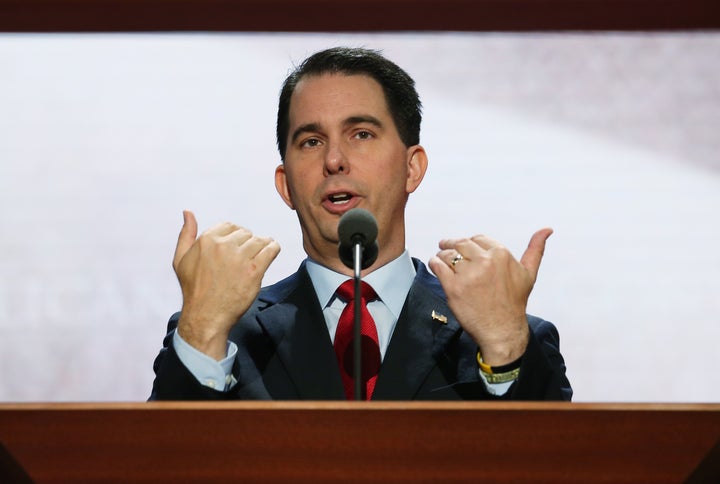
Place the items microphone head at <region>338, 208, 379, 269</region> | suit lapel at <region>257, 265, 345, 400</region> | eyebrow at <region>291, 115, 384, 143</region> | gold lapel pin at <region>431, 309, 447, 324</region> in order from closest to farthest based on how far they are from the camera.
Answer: microphone head at <region>338, 208, 379, 269</region> < suit lapel at <region>257, 265, 345, 400</region> < gold lapel pin at <region>431, 309, 447, 324</region> < eyebrow at <region>291, 115, 384, 143</region>

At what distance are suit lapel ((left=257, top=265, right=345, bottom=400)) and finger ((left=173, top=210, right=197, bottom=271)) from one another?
27 centimetres

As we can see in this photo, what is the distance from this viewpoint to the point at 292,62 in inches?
86.2

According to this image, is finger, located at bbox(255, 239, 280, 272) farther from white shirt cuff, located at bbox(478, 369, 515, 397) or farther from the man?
white shirt cuff, located at bbox(478, 369, 515, 397)

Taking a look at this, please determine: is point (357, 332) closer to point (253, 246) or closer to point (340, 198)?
point (253, 246)

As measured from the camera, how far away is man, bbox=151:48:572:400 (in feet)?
5.16

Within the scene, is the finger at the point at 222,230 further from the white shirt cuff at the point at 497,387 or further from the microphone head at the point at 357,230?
the white shirt cuff at the point at 497,387
